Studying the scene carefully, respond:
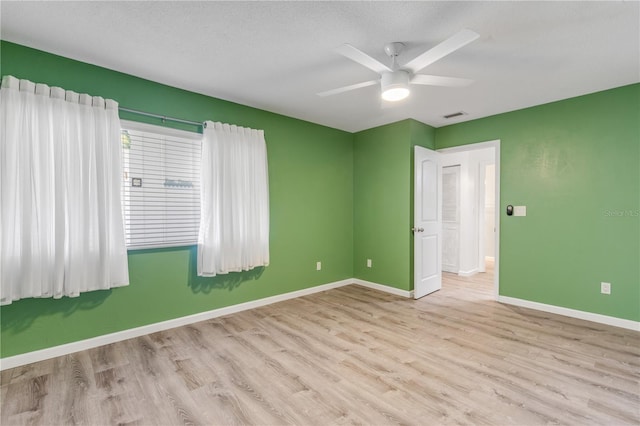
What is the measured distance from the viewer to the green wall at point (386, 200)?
429 centimetres

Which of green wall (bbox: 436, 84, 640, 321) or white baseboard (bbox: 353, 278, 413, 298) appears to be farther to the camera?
white baseboard (bbox: 353, 278, 413, 298)

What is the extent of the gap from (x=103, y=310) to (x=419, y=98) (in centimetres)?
401

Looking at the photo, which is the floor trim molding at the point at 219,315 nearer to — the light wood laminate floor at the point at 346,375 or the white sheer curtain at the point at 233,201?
the light wood laminate floor at the point at 346,375

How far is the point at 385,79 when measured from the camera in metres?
2.40

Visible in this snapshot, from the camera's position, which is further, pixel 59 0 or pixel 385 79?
pixel 385 79

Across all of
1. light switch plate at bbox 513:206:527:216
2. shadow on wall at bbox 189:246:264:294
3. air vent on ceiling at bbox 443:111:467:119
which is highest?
air vent on ceiling at bbox 443:111:467:119

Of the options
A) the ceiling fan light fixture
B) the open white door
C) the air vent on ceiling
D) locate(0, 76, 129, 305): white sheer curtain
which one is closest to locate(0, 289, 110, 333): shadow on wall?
locate(0, 76, 129, 305): white sheer curtain

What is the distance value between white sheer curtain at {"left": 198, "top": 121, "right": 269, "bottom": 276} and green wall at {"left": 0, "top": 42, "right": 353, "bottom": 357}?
0.22m

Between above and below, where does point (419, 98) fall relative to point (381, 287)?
above

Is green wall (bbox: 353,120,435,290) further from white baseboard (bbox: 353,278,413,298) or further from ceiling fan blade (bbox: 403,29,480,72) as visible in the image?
ceiling fan blade (bbox: 403,29,480,72)

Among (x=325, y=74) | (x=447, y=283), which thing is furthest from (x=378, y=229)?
(x=325, y=74)

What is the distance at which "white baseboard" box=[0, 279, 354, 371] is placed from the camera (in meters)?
2.37

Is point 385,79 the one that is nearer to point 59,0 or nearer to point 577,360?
point 59,0

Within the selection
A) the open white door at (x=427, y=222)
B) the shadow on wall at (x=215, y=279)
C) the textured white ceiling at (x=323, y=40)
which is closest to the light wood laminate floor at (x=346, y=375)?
the shadow on wall at (x=215, y=279)
